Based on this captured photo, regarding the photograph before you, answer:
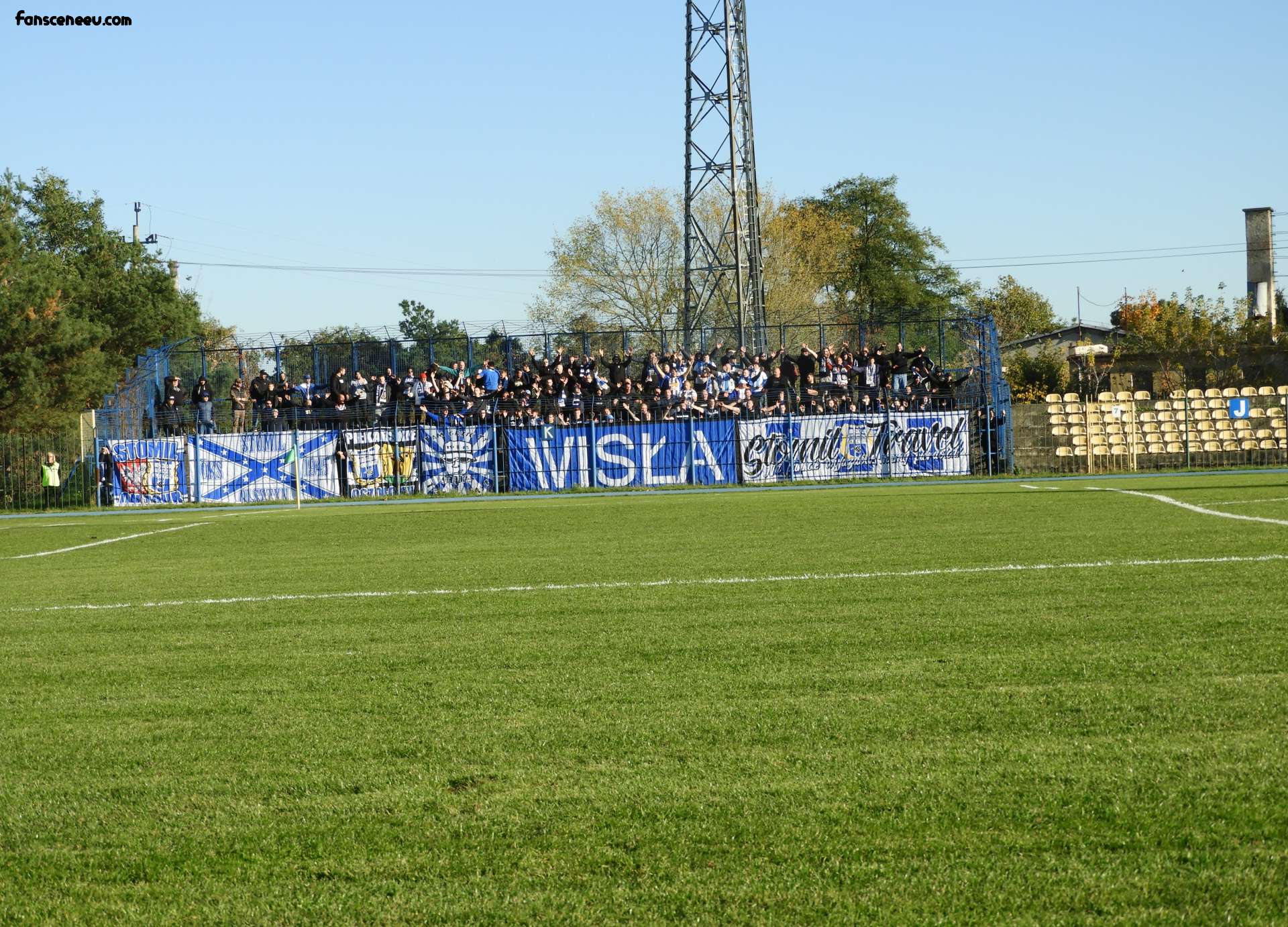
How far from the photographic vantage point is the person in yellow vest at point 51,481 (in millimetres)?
33094

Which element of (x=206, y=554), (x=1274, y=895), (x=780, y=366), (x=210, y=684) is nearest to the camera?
(x=1274, y=895)

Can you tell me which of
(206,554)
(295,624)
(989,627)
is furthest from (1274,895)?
(206,554)

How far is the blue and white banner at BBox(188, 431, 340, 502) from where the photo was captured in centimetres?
3334

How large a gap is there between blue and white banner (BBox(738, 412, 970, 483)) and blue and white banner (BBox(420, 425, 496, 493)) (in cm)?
650

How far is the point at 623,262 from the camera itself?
212 feet

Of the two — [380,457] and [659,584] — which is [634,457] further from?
[659,584]

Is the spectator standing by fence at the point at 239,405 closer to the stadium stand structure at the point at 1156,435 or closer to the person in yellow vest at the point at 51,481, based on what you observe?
the person in yellow vest at the point at 51,481

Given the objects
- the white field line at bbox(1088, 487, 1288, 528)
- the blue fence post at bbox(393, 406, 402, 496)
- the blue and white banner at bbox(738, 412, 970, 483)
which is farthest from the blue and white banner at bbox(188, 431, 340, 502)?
the white field line at bbox(1088, 487, 1288, 528)

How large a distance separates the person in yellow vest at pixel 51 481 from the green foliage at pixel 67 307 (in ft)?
51.1

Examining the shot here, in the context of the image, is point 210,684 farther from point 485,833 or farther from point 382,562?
point 382,562

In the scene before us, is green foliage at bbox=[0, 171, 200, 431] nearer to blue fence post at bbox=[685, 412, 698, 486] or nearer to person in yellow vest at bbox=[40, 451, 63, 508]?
person in yellow vest at bbox=[40, 451, 63, 508]

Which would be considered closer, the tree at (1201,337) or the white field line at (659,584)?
the white field line at (659,584)

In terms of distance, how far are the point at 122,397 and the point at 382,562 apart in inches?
1085

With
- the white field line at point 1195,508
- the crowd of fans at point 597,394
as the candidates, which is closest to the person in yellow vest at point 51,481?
the crowd of fans at point 597,394
